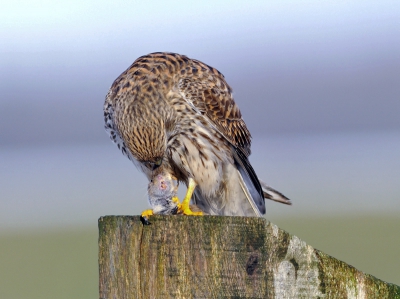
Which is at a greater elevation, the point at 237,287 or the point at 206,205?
the point at 206,205

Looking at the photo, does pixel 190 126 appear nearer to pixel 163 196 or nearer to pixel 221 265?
pixel 163 196

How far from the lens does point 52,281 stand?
28.7 ft

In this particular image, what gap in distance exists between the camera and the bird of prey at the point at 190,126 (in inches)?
160

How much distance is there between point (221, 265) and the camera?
1.83 m

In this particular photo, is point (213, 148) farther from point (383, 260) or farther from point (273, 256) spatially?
point (383, 260)

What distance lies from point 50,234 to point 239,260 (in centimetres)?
1186

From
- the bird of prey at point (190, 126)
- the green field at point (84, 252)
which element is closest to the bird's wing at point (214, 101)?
the bird of prey at point (190, 126)

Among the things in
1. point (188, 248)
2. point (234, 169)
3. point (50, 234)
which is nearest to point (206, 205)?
point (234, 169)

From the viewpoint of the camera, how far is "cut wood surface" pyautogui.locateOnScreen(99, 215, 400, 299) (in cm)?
178

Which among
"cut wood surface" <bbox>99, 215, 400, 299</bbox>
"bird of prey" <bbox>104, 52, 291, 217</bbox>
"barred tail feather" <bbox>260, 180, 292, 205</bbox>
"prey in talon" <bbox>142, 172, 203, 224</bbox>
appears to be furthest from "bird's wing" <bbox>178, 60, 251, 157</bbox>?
"cut wood surface" <bbox>99, 215, 400, 299</bbox>

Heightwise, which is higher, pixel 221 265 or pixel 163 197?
pixel 163 197

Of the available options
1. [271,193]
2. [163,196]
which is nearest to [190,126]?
[271,193]

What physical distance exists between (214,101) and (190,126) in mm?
283

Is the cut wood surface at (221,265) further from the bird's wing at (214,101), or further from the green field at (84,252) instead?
the green field at (84,252)
